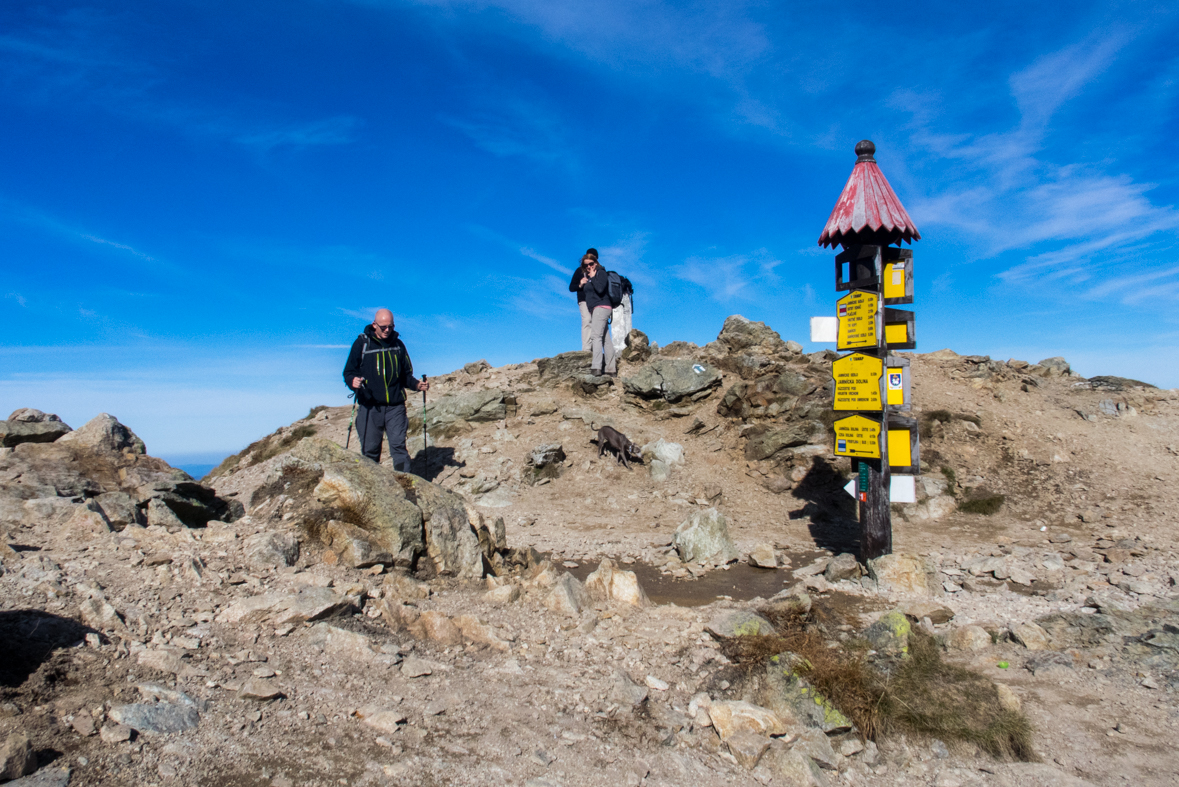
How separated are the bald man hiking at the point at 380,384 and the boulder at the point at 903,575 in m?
7.23

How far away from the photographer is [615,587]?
21.2 feet

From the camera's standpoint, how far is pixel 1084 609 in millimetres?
6828

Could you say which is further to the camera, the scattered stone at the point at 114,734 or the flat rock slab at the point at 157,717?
the flat rock slab at the point at 157,717

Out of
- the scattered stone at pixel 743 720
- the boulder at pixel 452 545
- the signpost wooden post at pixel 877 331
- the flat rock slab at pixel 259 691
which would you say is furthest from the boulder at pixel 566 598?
the signpost wooden post at pixel 877 331

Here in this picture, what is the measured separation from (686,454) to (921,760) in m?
10.3

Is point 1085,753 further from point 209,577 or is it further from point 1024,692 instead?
point 209,577

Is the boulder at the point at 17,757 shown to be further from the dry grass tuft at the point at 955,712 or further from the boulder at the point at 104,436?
the boulder at the point at 104,436

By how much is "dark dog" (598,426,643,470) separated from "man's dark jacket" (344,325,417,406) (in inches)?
215

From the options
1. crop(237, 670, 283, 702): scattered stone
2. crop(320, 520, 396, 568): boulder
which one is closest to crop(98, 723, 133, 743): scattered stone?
crop(237, 670, 283, 702): scattered stone

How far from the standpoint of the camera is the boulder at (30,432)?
26.1 feet

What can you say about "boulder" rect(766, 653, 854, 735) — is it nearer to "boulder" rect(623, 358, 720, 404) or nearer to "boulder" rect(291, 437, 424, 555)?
"boulder" rect(291, 437, 424, 555)

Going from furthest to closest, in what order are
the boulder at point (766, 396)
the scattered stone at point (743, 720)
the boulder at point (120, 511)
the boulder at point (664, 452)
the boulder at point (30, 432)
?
the boulder at point (766, 396), the boulder at point (664, 452), the boulder at point (30, 432), the boulder at point (120, 511), the scattered stone at point (743, 720)

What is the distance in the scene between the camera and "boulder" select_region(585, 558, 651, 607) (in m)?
6.36

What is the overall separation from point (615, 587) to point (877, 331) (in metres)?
5.30
